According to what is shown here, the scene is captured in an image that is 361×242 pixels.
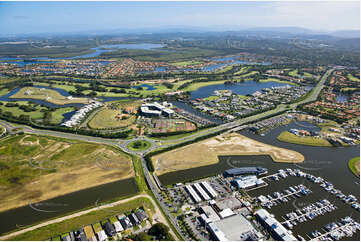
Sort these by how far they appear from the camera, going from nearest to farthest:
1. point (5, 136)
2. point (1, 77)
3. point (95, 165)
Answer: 1. point (95, 165)
2. point (5, 136)
3. point (1, 77)

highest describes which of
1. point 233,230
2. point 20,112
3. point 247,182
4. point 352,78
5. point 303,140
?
point 352,78

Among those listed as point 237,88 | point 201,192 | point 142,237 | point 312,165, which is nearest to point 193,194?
point 201,192

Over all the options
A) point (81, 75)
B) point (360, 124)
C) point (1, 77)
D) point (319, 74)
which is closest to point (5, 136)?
point (81, 75)

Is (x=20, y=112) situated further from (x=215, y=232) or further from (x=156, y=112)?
(x=215, y=232)

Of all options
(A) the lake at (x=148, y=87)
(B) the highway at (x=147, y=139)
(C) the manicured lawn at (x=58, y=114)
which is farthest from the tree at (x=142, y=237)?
(A) the lake at (x=148, y=87)

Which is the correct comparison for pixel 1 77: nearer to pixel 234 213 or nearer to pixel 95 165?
pixel 95 165
